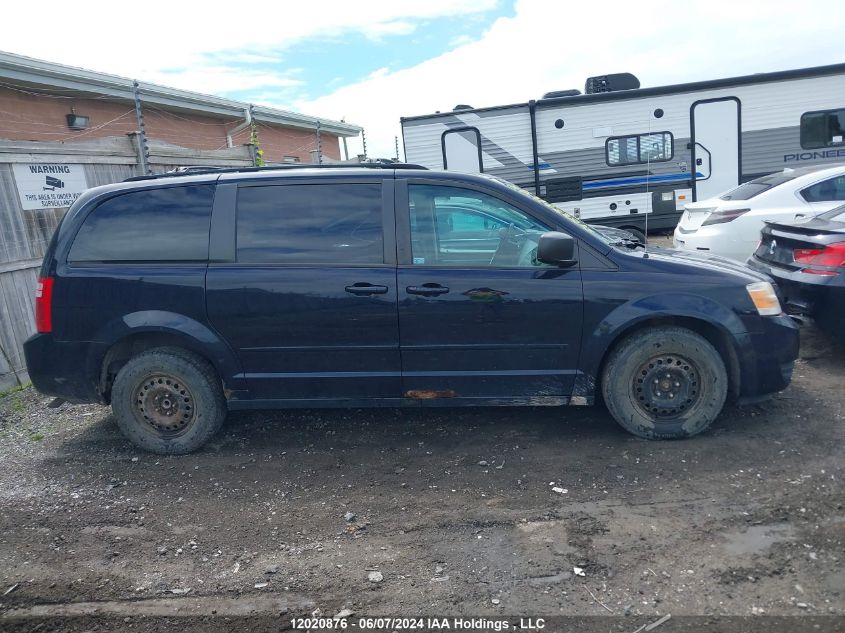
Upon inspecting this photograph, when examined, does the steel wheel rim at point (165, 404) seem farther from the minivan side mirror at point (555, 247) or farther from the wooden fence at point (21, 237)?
the wooden fence at point (21, 237)

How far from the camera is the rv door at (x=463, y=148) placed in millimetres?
11727

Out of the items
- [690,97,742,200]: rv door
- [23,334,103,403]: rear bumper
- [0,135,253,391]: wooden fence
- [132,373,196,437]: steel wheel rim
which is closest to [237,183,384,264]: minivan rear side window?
[132,373,196,437]: steel wheel rim

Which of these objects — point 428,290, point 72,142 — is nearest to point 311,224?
point 428,290

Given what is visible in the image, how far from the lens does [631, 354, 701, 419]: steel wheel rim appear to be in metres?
4.30

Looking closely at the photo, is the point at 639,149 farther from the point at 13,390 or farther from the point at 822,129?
the point at 13,390

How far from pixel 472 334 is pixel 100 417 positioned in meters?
3.37

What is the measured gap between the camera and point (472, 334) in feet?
14.1

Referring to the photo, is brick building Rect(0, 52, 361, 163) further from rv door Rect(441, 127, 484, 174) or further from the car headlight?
the car headlight

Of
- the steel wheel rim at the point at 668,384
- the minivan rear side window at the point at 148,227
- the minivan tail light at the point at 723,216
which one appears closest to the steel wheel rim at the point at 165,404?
the minivan rear side window at the point at 148,227

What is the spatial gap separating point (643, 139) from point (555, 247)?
8239 millimetres

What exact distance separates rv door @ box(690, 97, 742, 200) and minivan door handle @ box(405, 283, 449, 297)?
28.3 feet

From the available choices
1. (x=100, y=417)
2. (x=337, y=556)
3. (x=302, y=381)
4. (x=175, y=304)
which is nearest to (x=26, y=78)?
(x=100, y=417)

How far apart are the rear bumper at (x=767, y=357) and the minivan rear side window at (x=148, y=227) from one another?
148 inches

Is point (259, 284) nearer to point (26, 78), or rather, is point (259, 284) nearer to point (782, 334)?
point (782, 334)
